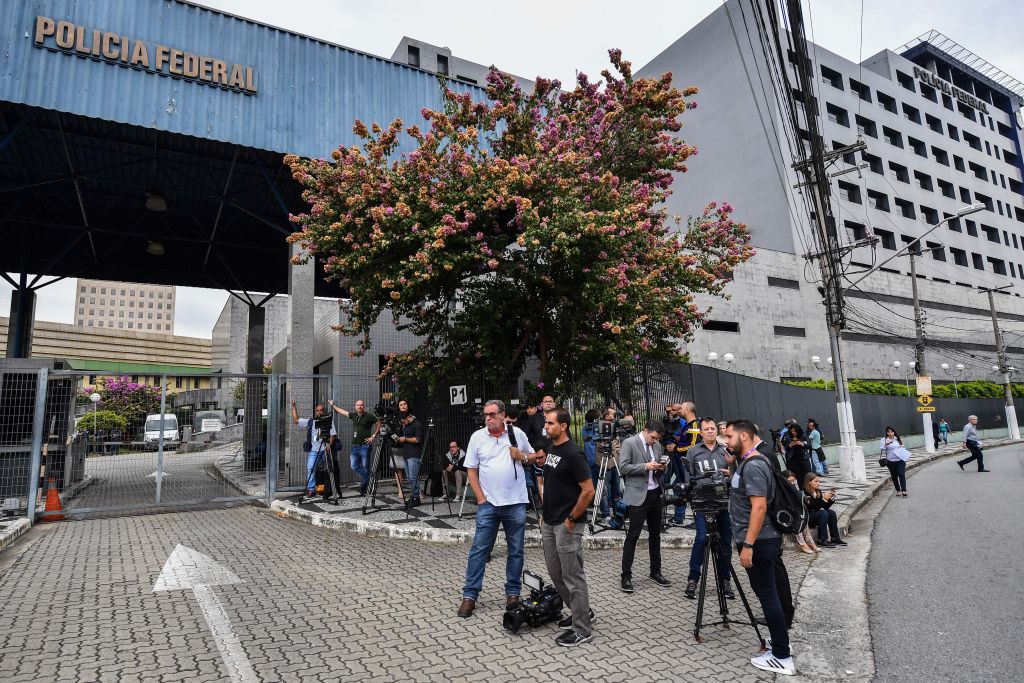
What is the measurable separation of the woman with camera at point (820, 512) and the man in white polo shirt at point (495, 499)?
186 inches

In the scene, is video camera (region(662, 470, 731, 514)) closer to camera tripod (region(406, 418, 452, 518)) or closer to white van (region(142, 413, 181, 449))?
camera tripod (region(406, 418, 452, 518))

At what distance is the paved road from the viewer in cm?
398

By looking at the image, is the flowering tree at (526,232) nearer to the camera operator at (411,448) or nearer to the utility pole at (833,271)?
the camera operator at (411,448)

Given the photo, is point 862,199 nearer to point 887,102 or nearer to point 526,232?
point 887,102

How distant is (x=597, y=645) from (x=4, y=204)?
21.9 metres

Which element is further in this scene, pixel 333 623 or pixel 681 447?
pixel 681 447

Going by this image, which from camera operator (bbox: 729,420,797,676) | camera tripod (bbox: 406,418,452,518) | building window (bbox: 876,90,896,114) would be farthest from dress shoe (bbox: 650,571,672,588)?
building window (bbox: 876,90,896,114)

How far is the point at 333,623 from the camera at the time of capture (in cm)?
475

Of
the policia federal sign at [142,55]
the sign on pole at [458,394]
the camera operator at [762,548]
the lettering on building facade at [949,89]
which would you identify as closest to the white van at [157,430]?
the sign on pole at [458,394]

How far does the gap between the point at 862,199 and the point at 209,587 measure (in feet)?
159

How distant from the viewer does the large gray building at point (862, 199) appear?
33.8 meters

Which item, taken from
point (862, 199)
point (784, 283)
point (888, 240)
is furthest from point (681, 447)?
point (888, 240)

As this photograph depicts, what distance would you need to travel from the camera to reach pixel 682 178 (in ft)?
142

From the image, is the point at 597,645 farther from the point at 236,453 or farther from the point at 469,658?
the point at 236,453
